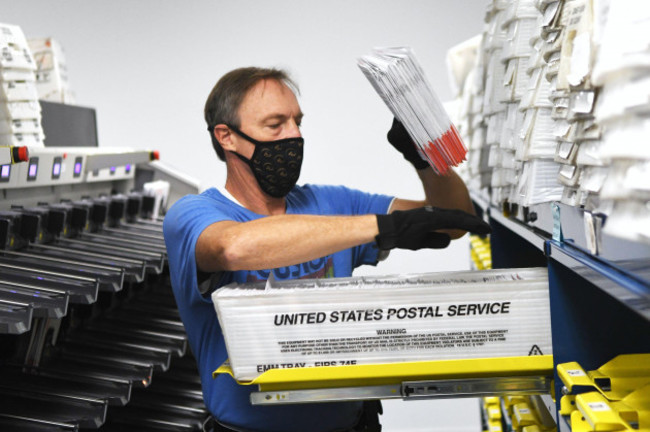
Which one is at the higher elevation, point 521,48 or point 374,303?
point 521,48

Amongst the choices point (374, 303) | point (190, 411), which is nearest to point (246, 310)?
point (374, 303)

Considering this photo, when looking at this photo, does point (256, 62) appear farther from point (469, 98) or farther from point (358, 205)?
point (358, 205)

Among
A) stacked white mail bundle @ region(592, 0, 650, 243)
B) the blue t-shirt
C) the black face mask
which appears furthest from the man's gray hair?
stacked white mail bundle @ region(592, 0, 650, 243)

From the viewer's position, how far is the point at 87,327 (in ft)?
10.9

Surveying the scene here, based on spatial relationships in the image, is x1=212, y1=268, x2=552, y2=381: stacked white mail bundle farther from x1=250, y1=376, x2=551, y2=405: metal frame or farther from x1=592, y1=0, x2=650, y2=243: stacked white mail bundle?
x1=592, y1=0, x2=650, y2=243: stacked white mail bundle

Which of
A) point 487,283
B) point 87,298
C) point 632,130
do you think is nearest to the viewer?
point 632,130

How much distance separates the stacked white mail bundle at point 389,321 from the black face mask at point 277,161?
27.9 inches

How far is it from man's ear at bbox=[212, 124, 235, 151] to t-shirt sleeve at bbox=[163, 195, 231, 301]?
0.31 meters

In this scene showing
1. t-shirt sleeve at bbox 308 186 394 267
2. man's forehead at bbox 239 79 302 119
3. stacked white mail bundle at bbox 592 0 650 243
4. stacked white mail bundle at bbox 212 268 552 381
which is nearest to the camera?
stacked white mail bundle at bbox 592 0 650 243

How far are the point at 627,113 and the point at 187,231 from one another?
1286mm

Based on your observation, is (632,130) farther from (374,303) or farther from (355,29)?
(355,29)

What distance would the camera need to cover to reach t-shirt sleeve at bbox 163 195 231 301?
5.98 ft

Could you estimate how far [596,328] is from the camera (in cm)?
158

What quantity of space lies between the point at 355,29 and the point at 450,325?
4.33 metres
